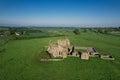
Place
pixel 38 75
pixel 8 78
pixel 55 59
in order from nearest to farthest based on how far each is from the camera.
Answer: pixel 8 78 → pixel 38 75 → pixel 55 59

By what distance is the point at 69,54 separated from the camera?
37.4m

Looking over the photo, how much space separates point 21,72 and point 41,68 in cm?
404

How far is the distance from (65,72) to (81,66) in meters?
4.72

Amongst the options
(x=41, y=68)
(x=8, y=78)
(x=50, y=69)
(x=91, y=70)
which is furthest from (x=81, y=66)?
(x=8, y=78)

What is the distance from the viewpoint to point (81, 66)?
27.8 m

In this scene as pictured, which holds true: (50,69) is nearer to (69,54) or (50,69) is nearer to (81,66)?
(81,66)

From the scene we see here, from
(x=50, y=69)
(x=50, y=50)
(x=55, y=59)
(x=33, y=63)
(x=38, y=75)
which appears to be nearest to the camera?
(x=38, y=75)

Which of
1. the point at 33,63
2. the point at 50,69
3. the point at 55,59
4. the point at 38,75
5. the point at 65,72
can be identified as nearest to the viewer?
the point at 38,75

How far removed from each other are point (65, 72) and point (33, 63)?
8559 millimetres

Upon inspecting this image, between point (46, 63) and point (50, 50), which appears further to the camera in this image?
point (50, 50)

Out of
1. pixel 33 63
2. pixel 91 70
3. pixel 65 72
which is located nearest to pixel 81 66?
pixel 91 70

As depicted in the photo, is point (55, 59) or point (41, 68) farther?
point (55, 59)

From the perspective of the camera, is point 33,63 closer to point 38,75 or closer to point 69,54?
point 38,75

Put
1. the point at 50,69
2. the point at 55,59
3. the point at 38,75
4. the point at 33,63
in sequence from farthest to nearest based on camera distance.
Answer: the point at 55,59
the point at 33,63
the point at 50,69
the point at 38,75
